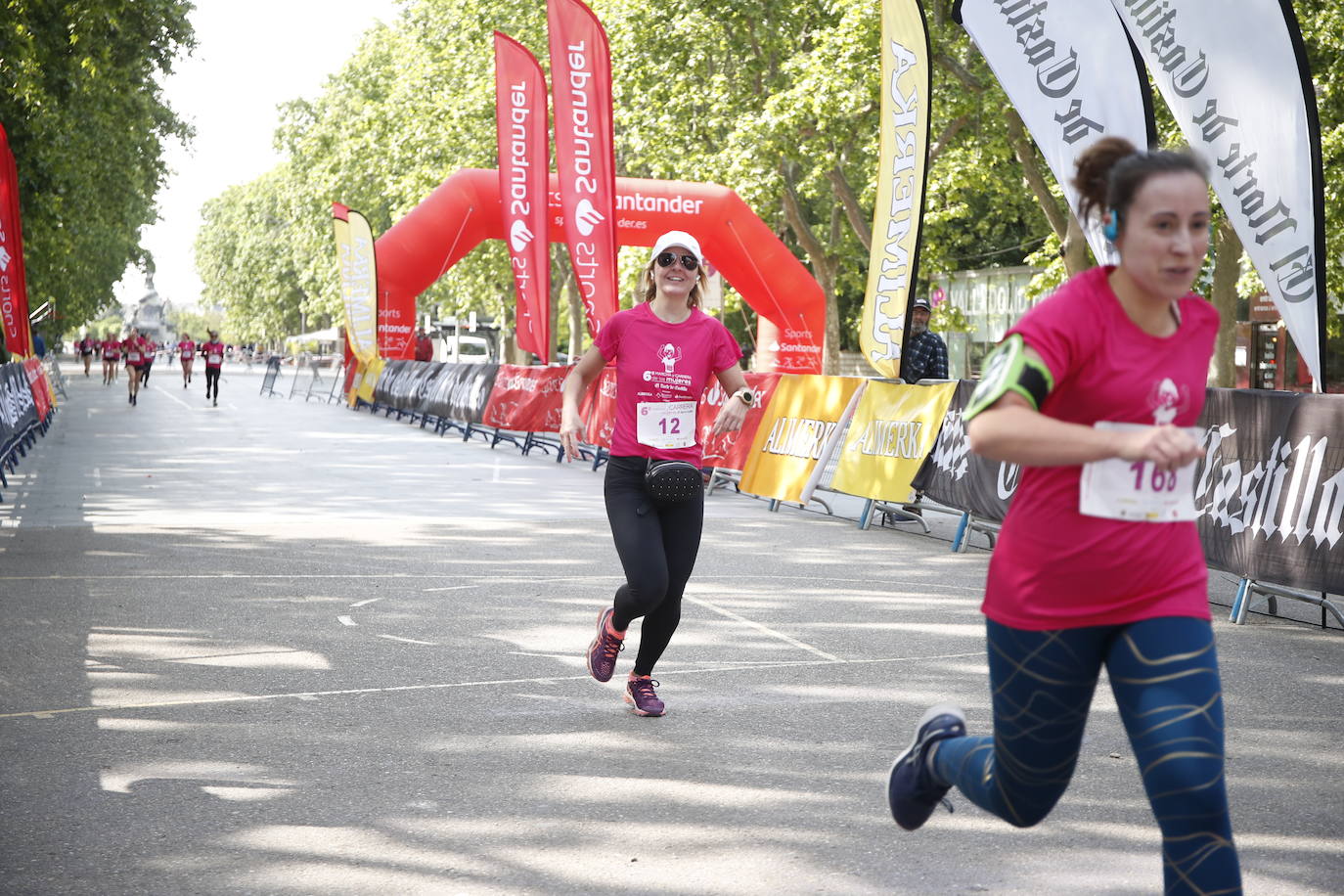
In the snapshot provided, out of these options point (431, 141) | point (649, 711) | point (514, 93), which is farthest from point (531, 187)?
point (431, 141)

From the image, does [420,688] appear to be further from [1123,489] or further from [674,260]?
[1123,489]

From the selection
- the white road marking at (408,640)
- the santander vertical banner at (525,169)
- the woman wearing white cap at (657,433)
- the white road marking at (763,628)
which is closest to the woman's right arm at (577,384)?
the woman wearing white cap at (657,433)

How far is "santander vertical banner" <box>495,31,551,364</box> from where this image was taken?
21547mm

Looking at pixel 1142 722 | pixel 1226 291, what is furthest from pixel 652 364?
pixel 1226 291

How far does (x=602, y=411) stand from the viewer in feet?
63.6

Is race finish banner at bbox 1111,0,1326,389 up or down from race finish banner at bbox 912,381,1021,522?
up

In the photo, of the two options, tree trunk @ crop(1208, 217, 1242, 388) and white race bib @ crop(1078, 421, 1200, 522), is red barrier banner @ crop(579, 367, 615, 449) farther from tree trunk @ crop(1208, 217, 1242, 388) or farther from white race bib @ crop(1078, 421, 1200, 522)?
white race bib @ crop(1078, 421, 1200, 522)

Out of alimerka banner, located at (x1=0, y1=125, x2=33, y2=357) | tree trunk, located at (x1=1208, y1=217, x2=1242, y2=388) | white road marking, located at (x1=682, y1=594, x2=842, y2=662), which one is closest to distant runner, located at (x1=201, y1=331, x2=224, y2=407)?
alimerka banner, located at (x1=0, y1=125, x2=33, y2=357)

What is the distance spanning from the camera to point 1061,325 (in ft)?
10.8

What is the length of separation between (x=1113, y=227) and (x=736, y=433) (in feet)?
40.4

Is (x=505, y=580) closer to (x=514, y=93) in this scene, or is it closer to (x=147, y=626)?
(x=147, y=626)

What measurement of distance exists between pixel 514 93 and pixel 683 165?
1271 centimetres

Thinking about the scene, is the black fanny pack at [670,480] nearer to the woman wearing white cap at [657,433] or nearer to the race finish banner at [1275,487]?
the woman wearing white cap at [657,433]

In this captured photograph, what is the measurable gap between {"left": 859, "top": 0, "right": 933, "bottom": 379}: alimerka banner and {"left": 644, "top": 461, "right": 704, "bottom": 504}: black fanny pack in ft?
25.6
